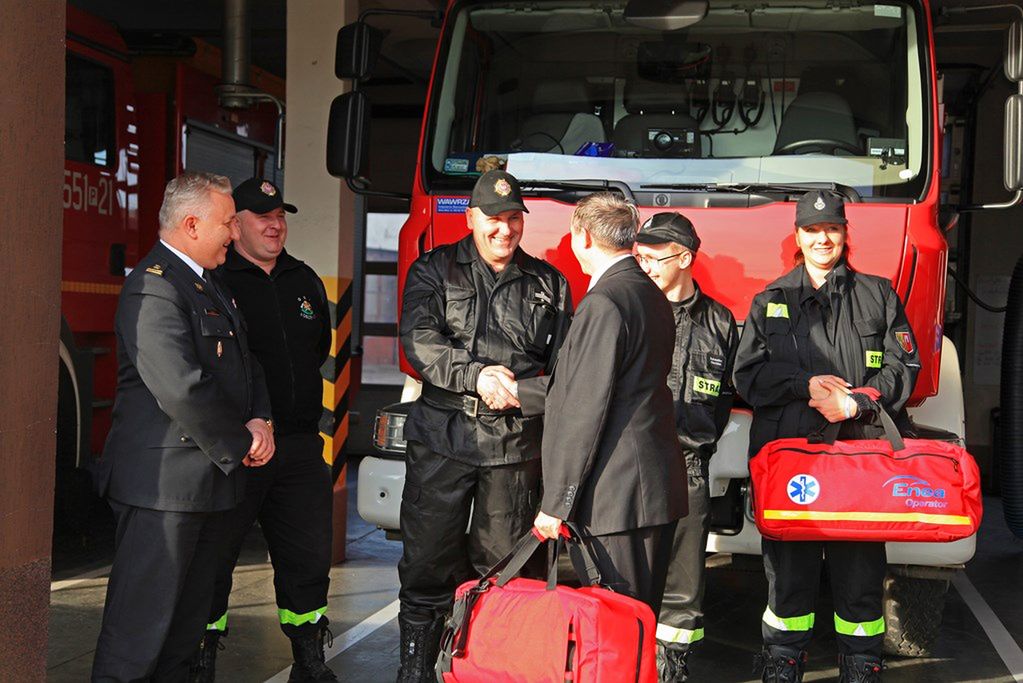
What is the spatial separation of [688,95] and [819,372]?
4.62 feet

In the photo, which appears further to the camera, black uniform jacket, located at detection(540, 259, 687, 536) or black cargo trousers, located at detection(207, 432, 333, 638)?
black cargo trousers, located at detection(207, 432, 333, 638)

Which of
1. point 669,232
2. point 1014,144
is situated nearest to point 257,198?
point 669,232

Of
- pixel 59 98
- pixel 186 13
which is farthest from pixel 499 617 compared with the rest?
pixel 186 13

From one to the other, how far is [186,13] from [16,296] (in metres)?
6.55

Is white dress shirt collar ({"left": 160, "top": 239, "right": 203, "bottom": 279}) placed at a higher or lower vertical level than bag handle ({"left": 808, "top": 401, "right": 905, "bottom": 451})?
higher

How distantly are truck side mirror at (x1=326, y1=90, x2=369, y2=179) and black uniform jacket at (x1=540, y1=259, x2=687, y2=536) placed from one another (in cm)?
198

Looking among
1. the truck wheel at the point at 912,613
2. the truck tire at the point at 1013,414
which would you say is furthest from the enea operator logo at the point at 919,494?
the truck tire at the point at 1013,414

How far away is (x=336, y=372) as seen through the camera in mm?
6941

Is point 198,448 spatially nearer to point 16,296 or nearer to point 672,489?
point 16,296

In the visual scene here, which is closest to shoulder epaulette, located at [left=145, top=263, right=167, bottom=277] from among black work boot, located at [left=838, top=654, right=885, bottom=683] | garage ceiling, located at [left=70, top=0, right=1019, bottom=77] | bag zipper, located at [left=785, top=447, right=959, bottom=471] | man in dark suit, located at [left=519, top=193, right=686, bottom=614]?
man in dark suit, located at [left=519, top=193, right=686, bottom=614]

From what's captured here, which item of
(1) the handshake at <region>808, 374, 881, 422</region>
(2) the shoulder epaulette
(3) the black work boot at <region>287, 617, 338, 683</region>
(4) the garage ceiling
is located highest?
(4) the garage ceiling

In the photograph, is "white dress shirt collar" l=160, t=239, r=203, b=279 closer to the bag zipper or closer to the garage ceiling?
the bag zipper

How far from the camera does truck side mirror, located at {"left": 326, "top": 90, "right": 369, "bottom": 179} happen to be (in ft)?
17.2

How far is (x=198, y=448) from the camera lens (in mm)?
3740
